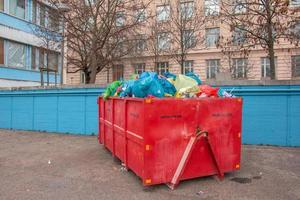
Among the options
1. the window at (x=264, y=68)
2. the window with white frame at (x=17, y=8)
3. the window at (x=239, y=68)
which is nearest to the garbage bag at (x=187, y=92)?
the window with white frame at (x=17, y=8)

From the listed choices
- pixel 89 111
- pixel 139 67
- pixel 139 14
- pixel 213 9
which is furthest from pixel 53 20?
pixel 139 67

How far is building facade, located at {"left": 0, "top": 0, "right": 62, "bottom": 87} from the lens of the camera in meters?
22.3

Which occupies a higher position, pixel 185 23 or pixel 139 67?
pixel 185 23

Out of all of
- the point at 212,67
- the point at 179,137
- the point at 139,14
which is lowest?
the point at 179,137

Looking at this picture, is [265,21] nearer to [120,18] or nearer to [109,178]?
[120,18]

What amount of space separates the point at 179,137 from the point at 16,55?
21.7 m

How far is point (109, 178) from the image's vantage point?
6.25 meters

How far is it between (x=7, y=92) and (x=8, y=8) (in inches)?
434

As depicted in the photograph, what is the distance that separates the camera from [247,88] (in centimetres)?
970

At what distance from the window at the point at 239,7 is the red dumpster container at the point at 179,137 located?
25.0 feet

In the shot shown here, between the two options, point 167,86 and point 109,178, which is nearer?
point 167,86

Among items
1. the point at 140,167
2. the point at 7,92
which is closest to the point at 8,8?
the point at 7,92

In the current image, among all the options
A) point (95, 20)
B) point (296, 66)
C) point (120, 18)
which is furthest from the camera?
point (296, 66)

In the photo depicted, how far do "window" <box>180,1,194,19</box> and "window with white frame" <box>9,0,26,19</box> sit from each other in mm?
12452
